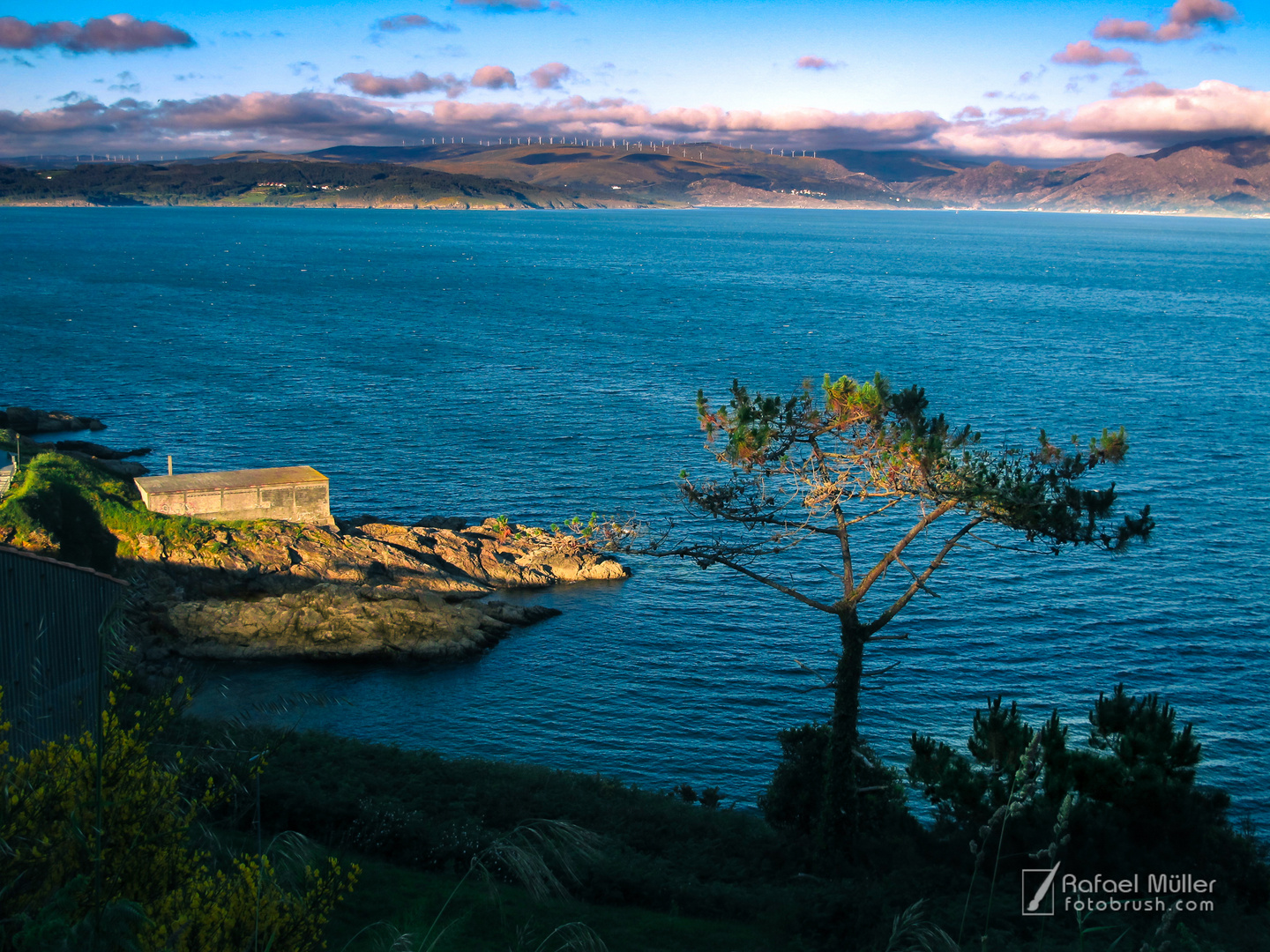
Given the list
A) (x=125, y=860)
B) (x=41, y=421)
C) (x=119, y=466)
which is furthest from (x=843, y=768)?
(x=41, y=421)

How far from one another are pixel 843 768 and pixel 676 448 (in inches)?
1722

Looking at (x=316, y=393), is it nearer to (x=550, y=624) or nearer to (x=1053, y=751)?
(x=550, y=624)

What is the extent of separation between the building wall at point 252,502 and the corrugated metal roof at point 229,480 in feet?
0.69

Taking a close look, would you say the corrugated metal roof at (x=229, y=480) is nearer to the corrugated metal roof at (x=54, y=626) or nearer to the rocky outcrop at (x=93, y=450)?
the rocky outcrop at (x=93, y=450)

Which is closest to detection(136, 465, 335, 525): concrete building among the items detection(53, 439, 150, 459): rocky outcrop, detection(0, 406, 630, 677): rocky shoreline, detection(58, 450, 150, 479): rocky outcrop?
detection(0, 406, 630, 677): rocky shoreline

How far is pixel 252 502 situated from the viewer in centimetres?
4550

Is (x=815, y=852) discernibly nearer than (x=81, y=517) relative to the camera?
Yes

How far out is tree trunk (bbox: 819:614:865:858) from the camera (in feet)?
61.8

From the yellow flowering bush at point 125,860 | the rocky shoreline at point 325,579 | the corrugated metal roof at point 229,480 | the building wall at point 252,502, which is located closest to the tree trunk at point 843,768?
the yellow flowering bush at point 125,860

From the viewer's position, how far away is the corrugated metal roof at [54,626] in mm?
16297

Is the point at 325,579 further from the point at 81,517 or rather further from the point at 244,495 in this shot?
the point at 81,517

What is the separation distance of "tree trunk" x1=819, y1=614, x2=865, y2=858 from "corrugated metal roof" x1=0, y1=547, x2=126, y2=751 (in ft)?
41.8

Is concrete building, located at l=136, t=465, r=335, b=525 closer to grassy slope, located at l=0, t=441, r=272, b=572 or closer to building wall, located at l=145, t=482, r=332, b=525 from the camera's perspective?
building wall, located at l=145, t=482, r=332, b=525

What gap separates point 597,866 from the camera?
650 inches
